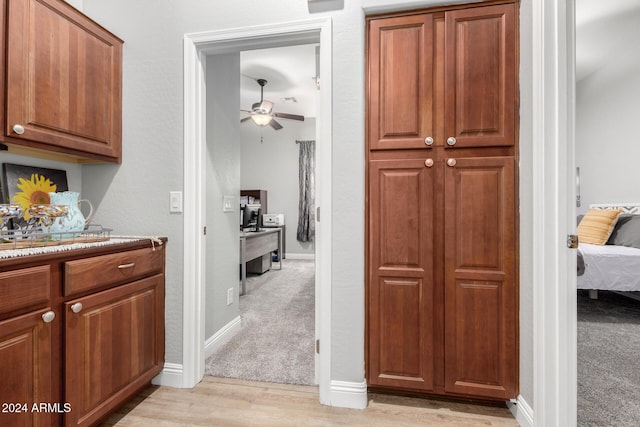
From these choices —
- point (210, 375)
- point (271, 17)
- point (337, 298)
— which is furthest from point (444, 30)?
point (210, 375)

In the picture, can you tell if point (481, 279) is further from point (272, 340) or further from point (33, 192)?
point (33, 192)

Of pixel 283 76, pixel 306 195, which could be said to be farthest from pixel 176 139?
pixel 306 195

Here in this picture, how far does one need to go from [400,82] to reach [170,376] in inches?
81.4

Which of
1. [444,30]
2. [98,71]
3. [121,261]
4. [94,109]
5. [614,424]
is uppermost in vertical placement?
[444,30]

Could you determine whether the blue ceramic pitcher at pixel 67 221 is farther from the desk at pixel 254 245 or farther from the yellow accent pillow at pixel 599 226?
the yellow accent pillow at pixel 599 226

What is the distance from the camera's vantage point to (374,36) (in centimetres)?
163

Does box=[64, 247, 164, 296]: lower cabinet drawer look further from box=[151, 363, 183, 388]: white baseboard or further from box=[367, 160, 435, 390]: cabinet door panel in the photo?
box=[367, 160, 435, 390]: cabinet door panel

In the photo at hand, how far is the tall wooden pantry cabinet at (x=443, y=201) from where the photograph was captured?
153 centimetres

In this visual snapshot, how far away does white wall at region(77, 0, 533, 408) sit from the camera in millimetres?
1625

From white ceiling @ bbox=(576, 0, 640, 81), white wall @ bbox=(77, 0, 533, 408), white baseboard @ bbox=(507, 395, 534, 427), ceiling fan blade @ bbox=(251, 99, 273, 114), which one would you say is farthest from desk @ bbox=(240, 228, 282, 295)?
white ceiling @ bbox=(576, 0, 640, 81)

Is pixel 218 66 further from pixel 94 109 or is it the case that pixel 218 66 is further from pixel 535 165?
pixel 535 165

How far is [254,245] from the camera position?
13.3ft

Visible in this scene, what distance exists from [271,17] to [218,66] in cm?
79

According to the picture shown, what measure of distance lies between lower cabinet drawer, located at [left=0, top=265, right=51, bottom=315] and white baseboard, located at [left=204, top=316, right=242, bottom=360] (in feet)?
3.85
